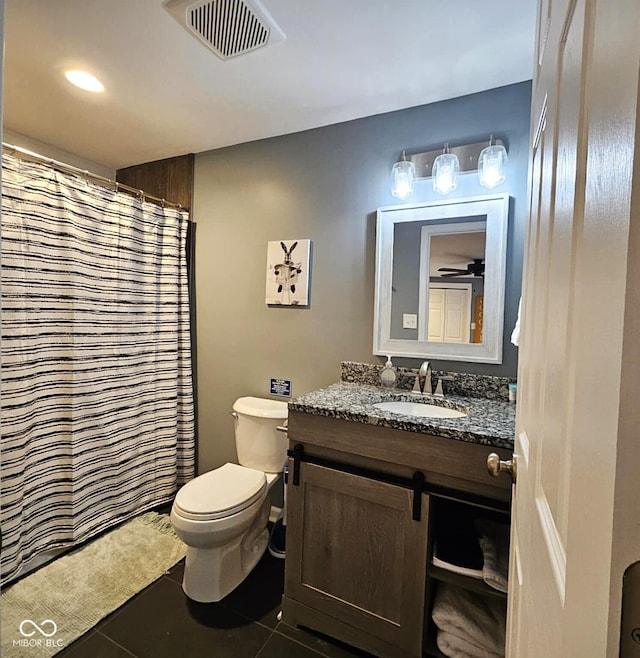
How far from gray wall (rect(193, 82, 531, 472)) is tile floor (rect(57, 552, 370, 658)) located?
89 centimetres

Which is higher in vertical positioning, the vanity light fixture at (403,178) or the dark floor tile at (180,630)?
the vanity light fixture at (403,178)

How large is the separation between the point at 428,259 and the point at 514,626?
1465 millimetres

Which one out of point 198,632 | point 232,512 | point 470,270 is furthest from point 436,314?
point 198,632

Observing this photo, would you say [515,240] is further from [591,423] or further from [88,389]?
[88,389]

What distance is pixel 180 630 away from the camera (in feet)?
4.91

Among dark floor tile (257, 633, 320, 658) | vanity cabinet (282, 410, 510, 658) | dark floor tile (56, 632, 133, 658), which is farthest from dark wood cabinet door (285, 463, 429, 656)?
dark floor tile (56, 632, 133, 658)

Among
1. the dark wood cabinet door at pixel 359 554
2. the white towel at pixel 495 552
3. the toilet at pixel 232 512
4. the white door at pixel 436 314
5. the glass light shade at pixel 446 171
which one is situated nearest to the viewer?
the white towel at pixel 495 552

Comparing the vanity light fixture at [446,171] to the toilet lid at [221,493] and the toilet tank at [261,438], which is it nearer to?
the toilet tank at [261,438]

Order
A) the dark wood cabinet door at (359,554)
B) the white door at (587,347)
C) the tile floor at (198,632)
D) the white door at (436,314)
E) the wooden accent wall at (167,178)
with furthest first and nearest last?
Result: the wooden accent wall at (167,178)
the white door at (436,314)
the tile floor at (198,632)
the dark wood cabinet door at (359,554)
the white door at (587,347)

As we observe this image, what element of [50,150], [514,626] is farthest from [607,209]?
[50,150]

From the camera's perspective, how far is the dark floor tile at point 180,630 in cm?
142

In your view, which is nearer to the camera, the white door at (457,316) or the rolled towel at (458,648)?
the rolled towel at (458,648)

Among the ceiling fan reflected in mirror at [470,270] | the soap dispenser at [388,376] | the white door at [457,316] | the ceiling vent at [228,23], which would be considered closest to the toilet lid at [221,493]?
the soap dispenser at [388,376]

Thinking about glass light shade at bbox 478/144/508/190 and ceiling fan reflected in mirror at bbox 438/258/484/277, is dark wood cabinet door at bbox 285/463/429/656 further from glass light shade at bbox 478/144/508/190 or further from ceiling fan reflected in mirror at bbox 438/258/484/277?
glass light shade at bbox 478/144/508/190
